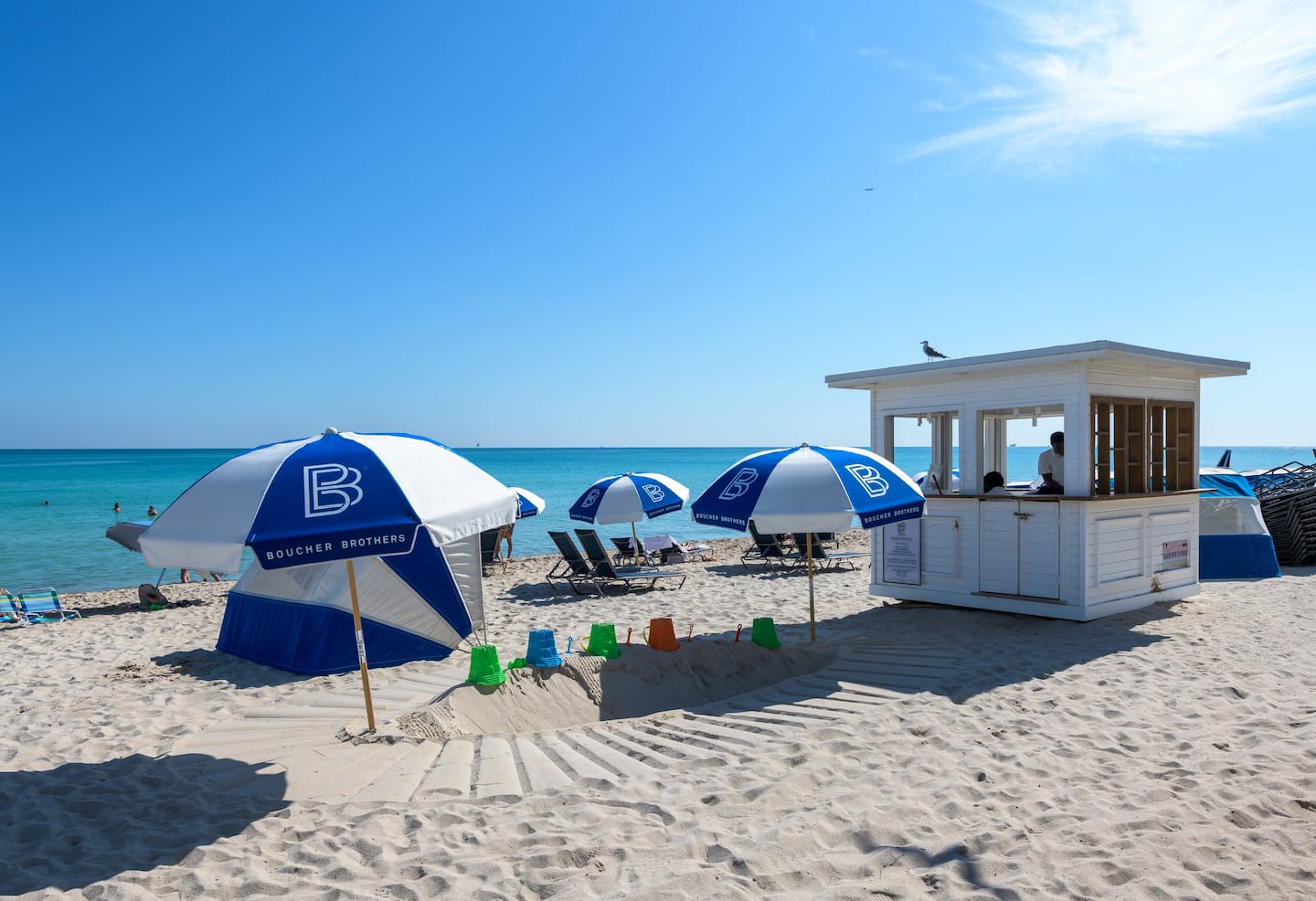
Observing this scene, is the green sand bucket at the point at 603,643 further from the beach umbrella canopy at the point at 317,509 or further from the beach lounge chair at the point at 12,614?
the beach lounge chair at the point at 12,614

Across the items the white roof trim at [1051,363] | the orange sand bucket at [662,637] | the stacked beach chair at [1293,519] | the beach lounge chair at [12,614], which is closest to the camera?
the orange sand bucket at [662,637]

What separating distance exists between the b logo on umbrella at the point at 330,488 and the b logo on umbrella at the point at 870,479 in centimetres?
382

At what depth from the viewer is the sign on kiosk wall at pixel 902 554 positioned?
8953 millimetres

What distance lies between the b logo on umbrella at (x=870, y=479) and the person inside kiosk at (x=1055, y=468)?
269 centimetres

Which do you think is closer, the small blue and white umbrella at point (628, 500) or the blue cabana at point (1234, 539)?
the blue cabana at point (1234, 539)

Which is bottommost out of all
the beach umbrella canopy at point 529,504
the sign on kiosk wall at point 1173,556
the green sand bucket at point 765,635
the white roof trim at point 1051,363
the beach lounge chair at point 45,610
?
the beach lounge chair at point 45,610

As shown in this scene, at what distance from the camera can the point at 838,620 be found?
8.63 meters

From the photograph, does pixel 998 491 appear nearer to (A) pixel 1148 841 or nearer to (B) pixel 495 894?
(A) pixel 1148 841

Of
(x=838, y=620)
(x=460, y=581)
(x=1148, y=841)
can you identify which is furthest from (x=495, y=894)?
(x=838, y=620)

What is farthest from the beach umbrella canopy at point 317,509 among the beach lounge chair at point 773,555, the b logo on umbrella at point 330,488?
the beach lounge chair at point 773,555

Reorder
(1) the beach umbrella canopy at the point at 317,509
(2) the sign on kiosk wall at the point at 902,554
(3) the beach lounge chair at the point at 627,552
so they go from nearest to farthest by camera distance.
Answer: (1) the beach umbrella canopy at the point at 317,509, (2) the sign on kiosk wall at the point at 902,554, (3) the beach lounge chair at the point at 627,552

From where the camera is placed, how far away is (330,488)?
13.1 feet

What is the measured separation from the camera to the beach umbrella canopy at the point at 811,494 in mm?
5848

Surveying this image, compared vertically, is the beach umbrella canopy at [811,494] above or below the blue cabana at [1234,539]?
above
